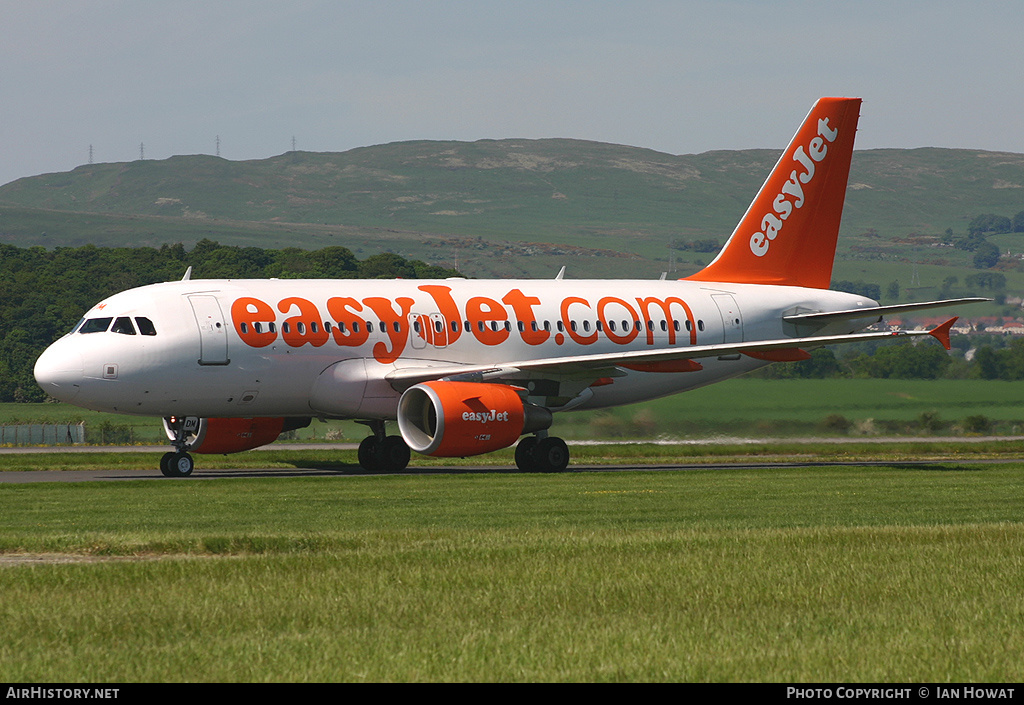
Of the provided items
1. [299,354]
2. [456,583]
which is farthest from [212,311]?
[456,583]

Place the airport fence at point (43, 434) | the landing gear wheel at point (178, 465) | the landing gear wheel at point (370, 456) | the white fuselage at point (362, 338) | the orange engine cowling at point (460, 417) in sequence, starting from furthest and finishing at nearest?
the airport fence at point (43, 434) < the landing gear wheel at point (370, 456) < the landing gear wheel at point (178, 465) < the white fuselage at point (362, 338) < the orange engine cowling at point (460, 417)

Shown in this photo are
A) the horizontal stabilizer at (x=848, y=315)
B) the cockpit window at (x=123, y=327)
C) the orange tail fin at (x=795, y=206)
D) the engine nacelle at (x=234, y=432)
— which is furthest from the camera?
the orange tail fin at (x=795, y=206)

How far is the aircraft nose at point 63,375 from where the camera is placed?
29.5m

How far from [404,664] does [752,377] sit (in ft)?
123

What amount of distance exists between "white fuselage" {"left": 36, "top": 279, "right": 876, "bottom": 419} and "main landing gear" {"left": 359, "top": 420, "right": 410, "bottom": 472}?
7.34 ft

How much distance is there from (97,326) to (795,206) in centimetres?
1996

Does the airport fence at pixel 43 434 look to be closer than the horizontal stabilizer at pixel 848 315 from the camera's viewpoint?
No

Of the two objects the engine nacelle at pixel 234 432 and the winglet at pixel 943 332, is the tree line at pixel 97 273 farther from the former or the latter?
the winglet at pixel 943 332

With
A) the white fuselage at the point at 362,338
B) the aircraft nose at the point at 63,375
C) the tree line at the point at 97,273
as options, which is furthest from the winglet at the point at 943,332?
the tree line at the point at 97,273

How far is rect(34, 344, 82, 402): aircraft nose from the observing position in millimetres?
29484

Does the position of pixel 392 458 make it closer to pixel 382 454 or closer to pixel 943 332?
pixel 382 454

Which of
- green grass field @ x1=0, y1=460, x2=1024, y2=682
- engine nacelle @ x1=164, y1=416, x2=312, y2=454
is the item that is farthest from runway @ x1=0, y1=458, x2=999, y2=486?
green grass field @ x1=0, y1=460, x2=1024, y2=682

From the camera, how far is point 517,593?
11.4m

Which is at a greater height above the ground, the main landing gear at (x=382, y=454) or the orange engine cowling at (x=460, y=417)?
the orange engine cowling at (x=460, y=417)
